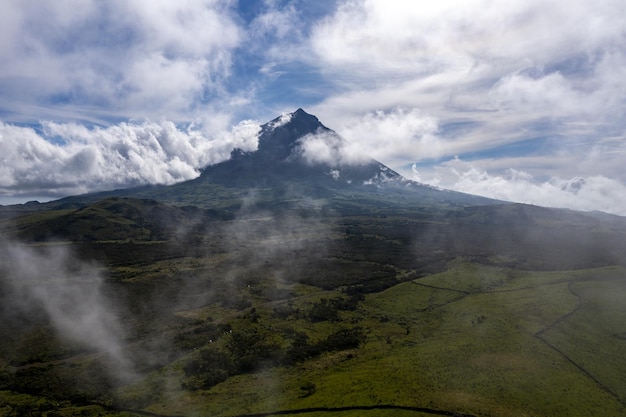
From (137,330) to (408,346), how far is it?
68.4 m

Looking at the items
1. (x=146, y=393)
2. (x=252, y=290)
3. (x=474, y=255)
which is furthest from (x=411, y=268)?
(x=146, y=393)

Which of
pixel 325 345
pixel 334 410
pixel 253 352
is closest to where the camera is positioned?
pixel 334 410

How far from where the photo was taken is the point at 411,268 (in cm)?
17838

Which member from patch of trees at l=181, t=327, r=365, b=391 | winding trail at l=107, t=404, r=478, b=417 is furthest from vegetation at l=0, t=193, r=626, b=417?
patch of trees at l=181, t=327, r=365, b=391

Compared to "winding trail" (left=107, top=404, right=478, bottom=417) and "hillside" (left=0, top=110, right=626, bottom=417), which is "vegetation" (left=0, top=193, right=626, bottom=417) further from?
"hillside" (left=0, top=110, right=626, bottom=417)

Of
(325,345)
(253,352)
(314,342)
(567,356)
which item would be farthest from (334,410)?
(567,356)

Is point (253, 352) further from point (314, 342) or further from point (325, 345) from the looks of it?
point (325, 345)

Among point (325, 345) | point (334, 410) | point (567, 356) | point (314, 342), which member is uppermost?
point (567, 356)

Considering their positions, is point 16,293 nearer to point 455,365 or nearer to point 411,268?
point 455,365

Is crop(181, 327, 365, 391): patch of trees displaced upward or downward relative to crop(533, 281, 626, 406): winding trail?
downward

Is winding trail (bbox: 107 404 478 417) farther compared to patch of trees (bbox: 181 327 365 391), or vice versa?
patch of trees (bbox: 181 327 365 391)

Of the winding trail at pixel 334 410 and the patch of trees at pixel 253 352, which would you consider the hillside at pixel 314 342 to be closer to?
the winding trail at pixel 334 410

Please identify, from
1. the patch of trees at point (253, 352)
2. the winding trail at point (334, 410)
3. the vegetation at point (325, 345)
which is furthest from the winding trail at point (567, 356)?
the patch of trees at point (253, 352)

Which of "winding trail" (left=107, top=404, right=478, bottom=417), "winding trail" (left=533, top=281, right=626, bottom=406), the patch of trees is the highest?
"winding trail" (left=533, top=281, right=626, bottom=406)
